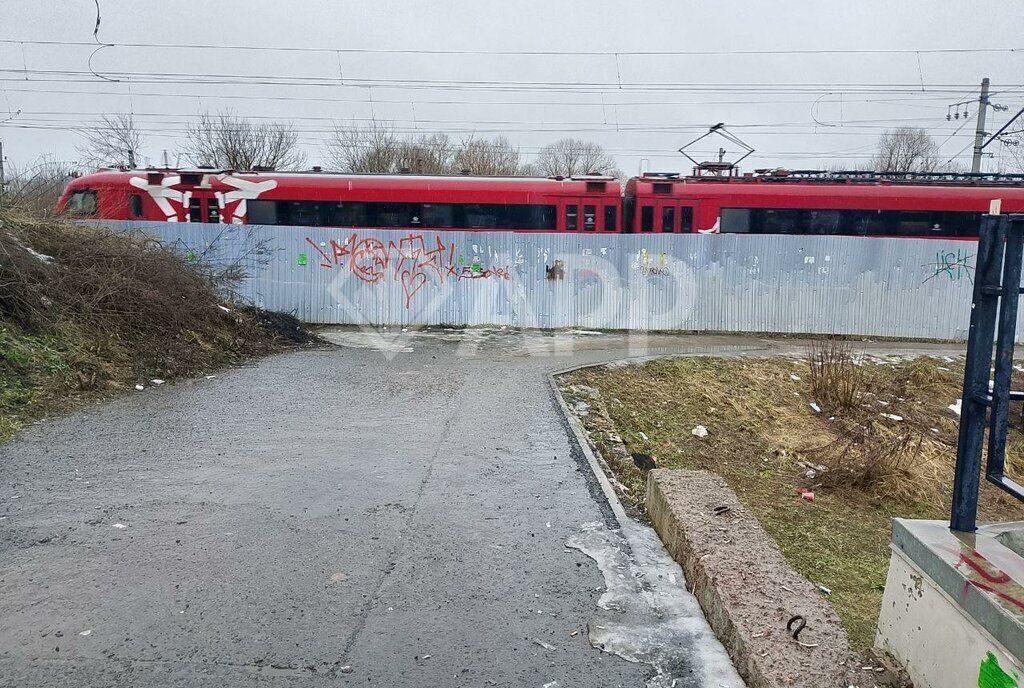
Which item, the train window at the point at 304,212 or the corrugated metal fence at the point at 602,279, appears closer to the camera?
the corrugated metal fence at the point at 602,279

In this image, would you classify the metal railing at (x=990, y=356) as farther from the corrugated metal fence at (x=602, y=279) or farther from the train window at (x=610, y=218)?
the train window at (x=610, y=218)

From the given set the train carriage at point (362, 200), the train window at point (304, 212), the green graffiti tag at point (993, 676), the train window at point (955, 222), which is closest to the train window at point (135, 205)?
the train carriage at point (362, 200)

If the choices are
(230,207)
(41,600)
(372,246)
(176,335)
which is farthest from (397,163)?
(41,600)

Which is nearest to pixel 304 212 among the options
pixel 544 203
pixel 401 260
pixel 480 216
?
pixel 401 260

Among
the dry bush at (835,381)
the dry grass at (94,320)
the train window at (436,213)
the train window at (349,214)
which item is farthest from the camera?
the train window at (349,214)

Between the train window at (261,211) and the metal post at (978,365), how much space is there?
15797 millimetres

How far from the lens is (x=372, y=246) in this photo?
47.8 feet

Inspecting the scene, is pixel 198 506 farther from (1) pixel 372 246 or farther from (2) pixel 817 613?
(1) pixel 372 246

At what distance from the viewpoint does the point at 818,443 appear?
934 cm

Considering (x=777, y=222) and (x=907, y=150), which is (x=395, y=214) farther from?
(x=907, y=150)

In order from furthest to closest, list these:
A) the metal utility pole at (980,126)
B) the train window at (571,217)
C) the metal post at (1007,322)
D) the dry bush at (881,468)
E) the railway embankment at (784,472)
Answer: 1. the metal utility pole at (980,126)
2. the train window at (571,217)
3. the dry bush at (881,468)
4. the railway embankment at (784,472)
5. the metal post at (1007,322)

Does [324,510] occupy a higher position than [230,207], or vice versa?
[230,207]

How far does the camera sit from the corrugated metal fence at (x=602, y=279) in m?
14.6

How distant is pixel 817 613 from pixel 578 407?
5.41 m
